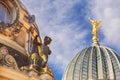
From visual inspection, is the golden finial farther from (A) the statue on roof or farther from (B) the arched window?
(B) the arched window

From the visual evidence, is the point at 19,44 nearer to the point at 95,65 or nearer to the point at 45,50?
the point at 45,50

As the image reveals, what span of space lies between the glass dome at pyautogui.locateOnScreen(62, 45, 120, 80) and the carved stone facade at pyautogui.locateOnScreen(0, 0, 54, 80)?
58103 millimetres

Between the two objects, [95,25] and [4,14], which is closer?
[4,14]

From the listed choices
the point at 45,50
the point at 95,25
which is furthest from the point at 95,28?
the point at 45,50

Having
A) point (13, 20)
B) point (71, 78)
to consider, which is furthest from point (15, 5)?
point (71, 78)

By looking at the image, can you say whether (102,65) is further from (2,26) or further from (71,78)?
(2,26)

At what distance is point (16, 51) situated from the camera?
1291 cm

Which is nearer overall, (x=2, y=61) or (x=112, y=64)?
(x=2, y=61)

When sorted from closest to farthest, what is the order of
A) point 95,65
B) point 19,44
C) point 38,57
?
point 38,57, point 19,44, point 95,65

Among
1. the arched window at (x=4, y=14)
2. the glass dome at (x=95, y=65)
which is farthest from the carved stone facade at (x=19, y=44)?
the glass dome at (x=95, y=65)

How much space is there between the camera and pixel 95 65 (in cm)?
7569

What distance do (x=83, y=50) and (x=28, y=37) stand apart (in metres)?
67.0

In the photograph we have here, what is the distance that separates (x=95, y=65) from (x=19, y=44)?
207 ft

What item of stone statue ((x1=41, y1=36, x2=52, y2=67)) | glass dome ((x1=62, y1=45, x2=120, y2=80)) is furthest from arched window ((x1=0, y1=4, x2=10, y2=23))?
glass dome ((x1=62, y1=45, x2=120, y2=80))
